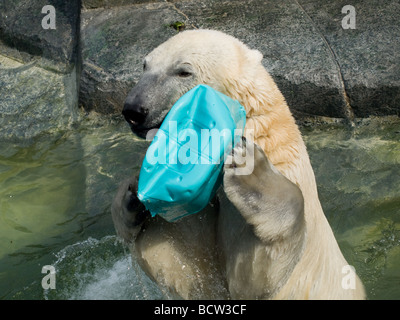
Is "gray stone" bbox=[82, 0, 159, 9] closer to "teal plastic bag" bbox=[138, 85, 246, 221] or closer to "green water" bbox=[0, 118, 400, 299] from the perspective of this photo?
"green water" bbox=[0, 118, 400, 299]

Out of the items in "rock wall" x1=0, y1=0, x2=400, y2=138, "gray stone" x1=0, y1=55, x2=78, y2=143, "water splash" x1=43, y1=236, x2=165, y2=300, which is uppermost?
"rock wall" x1=0, y1=0, x2=400, y2=138

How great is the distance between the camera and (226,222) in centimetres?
271

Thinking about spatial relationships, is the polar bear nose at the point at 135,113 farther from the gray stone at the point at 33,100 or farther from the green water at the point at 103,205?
the gray stone at the point at 33,100

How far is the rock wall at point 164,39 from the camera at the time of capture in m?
5.00

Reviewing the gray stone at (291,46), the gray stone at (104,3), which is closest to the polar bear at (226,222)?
the gray stone at (291,46)

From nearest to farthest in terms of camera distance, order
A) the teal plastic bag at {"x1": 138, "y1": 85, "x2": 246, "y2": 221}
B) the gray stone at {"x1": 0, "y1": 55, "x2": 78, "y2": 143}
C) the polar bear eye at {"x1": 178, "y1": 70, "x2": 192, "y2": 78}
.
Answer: the teal plastic bag at {"x1": 138, "y1": 85, "x2": 246, "y2": 221} < the polar bear eye at {"x1": 178, "y1": 70, "x2": 192, "y2": 78} < the gray stone at {"x1": 0, "y1": 55, "x2": 78, "y2": 143}

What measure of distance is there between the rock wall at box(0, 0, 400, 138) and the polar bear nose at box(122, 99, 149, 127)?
251 cm

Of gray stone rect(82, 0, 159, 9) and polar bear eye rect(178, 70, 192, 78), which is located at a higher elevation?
polar bear eye rect(178, 70, 192, 78)

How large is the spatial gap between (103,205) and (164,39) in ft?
5.93

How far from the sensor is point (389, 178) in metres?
4.38

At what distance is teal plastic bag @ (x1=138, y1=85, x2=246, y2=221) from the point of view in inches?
95.7

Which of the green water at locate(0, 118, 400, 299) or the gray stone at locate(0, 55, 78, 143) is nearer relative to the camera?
the green water at locate(0, 118, 400, 299)

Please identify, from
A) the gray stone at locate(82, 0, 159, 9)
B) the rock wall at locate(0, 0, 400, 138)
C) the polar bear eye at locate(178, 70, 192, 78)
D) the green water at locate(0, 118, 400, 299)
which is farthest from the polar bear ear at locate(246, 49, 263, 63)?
the gray stone at locate(82, 0, 159, 9)

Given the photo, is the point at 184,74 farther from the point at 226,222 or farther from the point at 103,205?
the point at 103,205
